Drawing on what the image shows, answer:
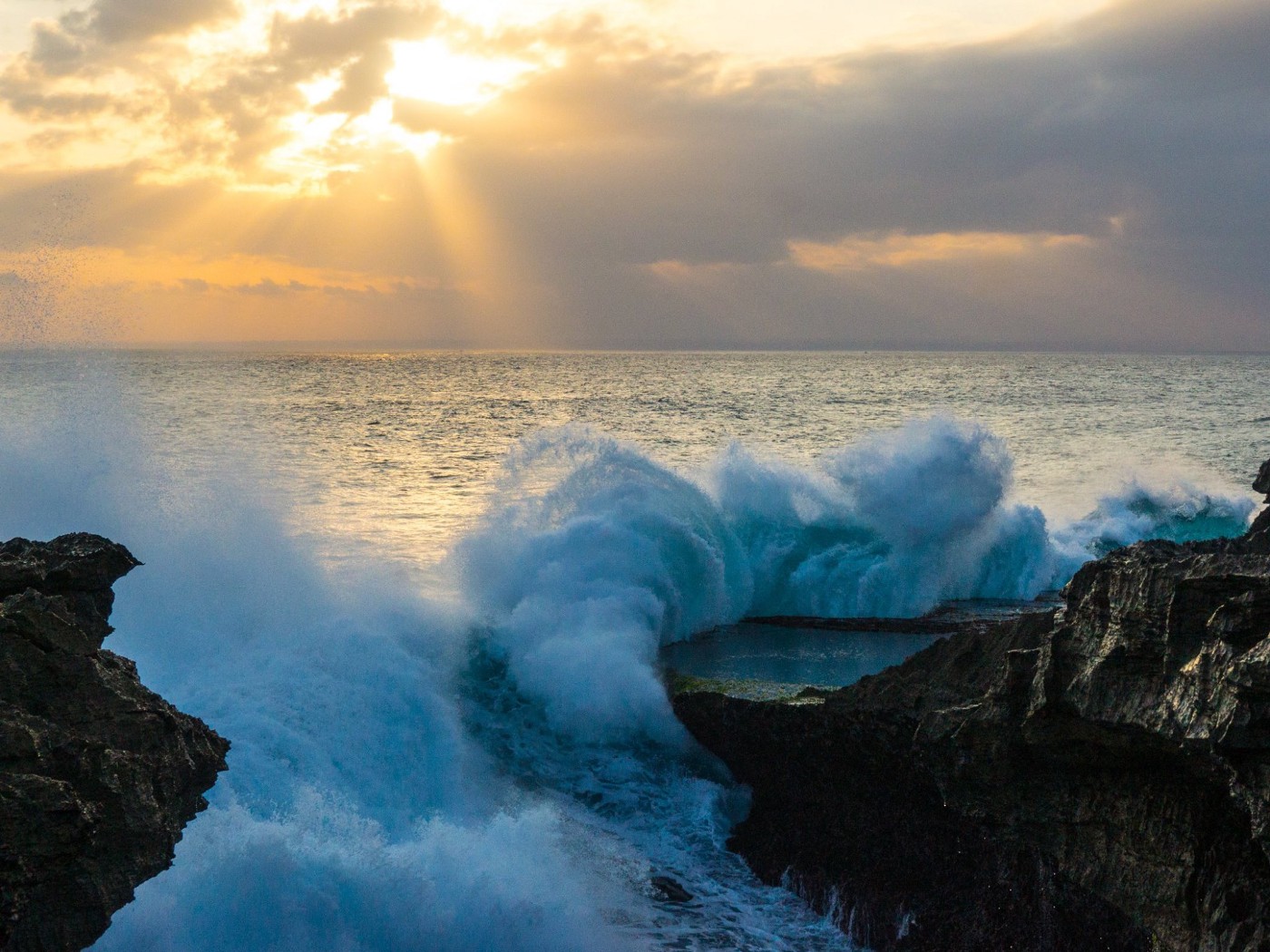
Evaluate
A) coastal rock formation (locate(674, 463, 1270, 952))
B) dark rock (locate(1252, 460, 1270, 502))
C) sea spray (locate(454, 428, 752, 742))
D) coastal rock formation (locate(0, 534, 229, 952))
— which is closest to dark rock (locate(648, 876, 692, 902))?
coastal rock formation (locate(674, 463, 1270, 952))

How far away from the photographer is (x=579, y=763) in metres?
11.3

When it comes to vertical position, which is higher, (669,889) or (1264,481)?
(1264,481)

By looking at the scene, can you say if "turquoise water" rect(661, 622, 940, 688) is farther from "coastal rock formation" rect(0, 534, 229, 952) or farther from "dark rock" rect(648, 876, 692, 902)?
"coastal rock formation" rect(0, 534, 229, 952)

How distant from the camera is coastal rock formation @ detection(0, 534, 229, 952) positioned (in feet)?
14.3

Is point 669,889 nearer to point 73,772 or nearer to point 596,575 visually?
point 73,772


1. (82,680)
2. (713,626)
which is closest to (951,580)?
(713,626)

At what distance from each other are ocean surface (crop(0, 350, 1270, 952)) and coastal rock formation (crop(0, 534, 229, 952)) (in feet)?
8.19

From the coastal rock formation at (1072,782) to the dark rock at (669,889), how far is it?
0.78m

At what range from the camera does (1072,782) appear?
6.34m

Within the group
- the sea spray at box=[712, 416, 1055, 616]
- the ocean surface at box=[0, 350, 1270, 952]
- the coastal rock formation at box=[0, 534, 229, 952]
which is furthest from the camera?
the sea spray at box=[712, 416, 1055, 616]

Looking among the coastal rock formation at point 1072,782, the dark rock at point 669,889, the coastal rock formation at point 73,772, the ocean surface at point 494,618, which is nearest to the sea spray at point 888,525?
the ocean surface at point 494,618

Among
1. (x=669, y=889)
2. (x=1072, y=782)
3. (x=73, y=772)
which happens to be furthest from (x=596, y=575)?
(x=73, y=772)

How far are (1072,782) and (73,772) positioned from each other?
5.34 m

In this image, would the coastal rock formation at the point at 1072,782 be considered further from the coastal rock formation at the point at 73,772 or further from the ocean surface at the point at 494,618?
the coastal rock formation at the point at 73,772
